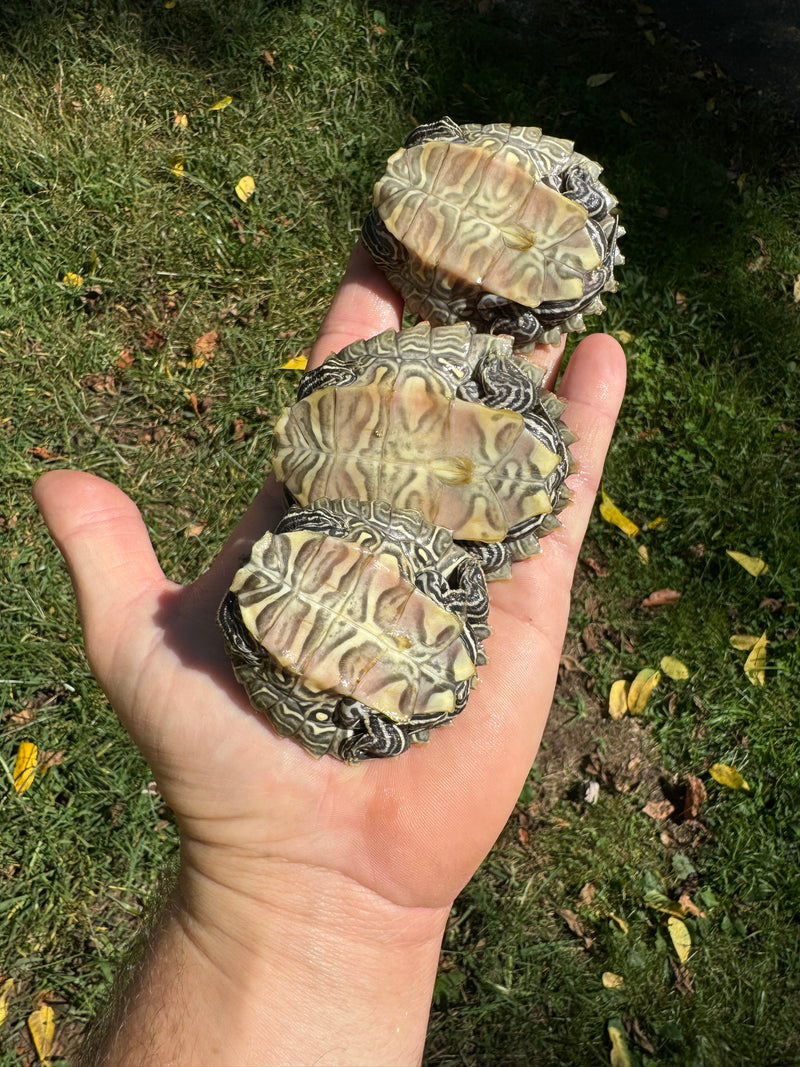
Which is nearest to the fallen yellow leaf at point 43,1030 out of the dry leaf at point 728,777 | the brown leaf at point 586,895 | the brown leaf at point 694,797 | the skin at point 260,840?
the skin at point 260,840

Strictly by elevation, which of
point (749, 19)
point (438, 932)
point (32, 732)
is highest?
point (749, 19)

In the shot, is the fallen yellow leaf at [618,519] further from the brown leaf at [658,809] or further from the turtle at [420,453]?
the turtle at [420,453]

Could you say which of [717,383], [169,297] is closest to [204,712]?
[169,297]

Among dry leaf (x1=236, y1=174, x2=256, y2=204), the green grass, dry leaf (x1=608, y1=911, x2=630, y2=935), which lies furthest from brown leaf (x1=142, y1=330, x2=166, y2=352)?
dry leaf (x1=608, y1=911, x2=630, y2=935)

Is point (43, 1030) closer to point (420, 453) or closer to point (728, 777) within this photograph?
point (420, 453)

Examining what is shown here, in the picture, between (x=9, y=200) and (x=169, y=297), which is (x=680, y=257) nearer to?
(x=169, y=297)
